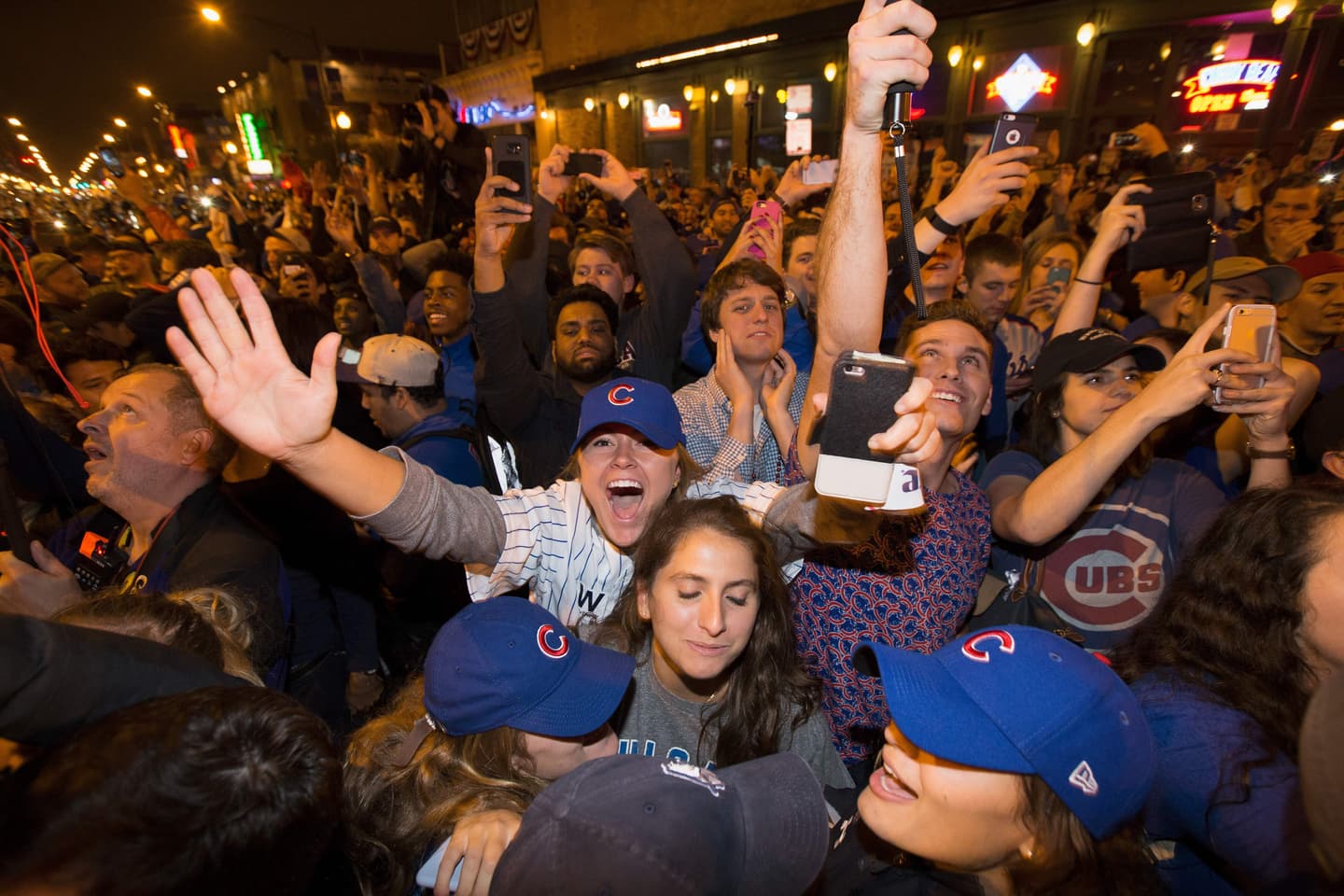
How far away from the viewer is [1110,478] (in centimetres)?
213

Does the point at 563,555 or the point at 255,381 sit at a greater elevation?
the point at 255,381

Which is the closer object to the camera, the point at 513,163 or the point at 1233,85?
the point at 513,163

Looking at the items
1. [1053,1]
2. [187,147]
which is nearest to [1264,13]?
[1053,1]

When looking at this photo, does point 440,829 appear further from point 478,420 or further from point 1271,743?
point 478,420

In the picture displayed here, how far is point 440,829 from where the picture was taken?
1326mm

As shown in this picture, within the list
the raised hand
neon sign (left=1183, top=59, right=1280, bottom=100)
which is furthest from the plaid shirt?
neon sign (left=1183, top=59, right=1280, bottom=100)

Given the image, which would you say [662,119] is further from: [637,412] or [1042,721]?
[1042,721]

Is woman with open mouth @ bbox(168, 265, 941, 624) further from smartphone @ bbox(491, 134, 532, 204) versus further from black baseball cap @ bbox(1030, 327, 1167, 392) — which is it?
smartphone @ bbox(491, 134, 532, 204)

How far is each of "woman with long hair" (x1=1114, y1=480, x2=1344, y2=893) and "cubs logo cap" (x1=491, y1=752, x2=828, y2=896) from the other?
0.87 metres

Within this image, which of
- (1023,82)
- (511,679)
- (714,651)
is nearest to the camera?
(511,679)

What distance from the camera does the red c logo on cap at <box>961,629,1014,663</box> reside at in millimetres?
1211

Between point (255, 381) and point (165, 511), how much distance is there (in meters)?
1.41

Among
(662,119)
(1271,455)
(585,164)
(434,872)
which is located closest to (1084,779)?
(434,872)

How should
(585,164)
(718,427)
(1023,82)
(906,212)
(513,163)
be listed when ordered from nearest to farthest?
1. (906,212)
2. (718,427)
3. (513,163)
4. (585,164)
5. (1023,82)
